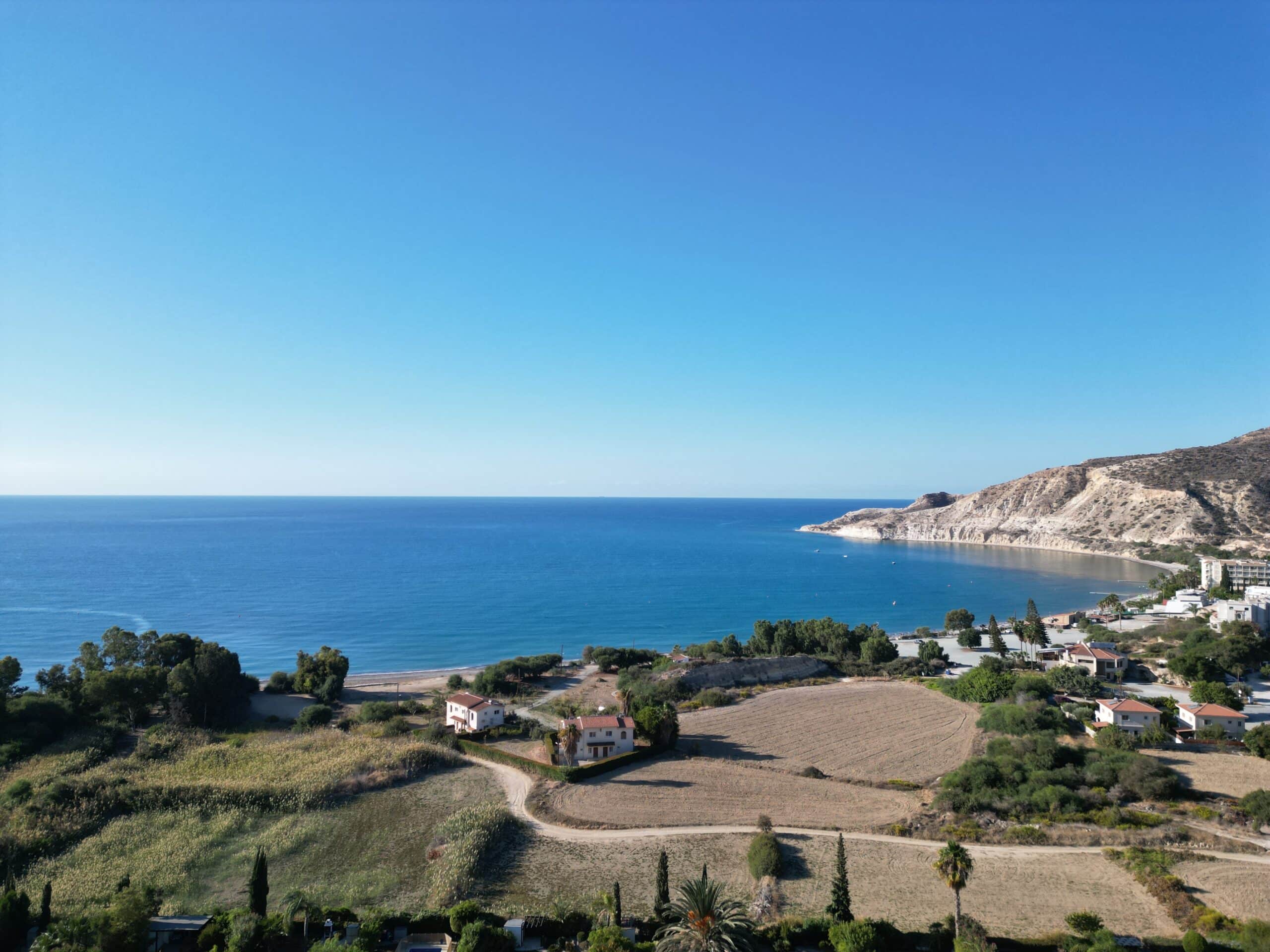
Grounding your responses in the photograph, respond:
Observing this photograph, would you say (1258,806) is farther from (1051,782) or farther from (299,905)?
(299,905)

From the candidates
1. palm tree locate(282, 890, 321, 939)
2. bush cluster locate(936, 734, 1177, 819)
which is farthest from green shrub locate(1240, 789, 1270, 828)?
palm tree locate(282, 890, 321, 939)

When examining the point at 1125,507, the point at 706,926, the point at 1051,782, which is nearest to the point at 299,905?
the point at 706,926

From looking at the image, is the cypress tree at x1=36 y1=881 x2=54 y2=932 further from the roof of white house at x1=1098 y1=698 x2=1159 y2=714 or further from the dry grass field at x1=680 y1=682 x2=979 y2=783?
the roof of white house at x1=1098 y1=698 x2=1159 y2=714

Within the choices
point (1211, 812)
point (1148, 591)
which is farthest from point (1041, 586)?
point (1211, 812)

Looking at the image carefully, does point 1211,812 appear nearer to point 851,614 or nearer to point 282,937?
point 282,937

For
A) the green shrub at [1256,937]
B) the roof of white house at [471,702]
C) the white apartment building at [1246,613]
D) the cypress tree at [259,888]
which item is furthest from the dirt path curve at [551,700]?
the white apartment building at [1246,613]

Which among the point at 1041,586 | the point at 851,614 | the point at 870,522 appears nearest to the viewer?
the point at 851,614
